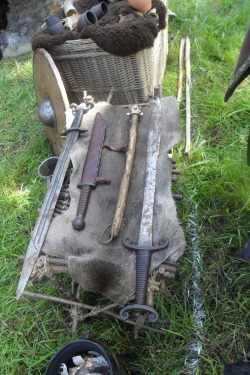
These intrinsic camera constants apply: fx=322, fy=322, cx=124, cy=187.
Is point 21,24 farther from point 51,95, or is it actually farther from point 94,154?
point 94,154

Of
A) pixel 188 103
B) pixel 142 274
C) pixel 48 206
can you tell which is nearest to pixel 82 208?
pixel 48 206

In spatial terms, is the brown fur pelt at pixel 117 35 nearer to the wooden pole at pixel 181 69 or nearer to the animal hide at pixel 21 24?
the wooden pole at pixel 181 69

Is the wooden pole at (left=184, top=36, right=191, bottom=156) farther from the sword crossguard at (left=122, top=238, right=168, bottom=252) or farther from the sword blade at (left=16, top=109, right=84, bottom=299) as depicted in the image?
the sword crossguard at (left=122, top=238, right=168, bottom=252)

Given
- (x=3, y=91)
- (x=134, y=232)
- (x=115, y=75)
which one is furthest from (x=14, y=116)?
(x=134, y=232)

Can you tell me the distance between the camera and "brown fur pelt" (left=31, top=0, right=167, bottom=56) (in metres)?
2.75

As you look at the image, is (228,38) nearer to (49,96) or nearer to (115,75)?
(115,75)

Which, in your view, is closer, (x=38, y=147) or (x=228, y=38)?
(x=38, y=147)

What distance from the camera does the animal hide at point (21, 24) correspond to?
5594 millimetres

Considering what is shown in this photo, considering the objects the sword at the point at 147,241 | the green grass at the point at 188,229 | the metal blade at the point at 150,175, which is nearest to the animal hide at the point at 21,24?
the green grass at the point at 188,229

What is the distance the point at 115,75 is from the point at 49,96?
69 cm

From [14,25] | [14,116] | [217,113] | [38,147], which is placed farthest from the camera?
[14,25]

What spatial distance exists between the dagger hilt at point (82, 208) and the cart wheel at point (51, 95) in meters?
0.76

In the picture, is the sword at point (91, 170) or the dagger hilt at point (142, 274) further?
the sword at point (91, 170)

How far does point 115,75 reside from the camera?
3.20m
